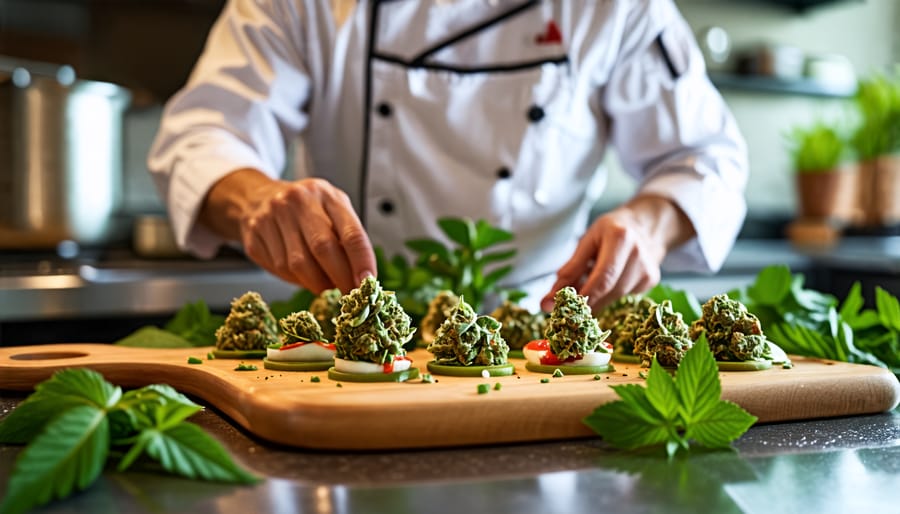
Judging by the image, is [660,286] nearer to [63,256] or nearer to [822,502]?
[822,502]

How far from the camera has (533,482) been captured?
0.68 meters

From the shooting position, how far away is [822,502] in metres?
0.66

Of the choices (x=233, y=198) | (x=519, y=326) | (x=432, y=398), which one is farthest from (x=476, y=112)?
(x=432, y=398)

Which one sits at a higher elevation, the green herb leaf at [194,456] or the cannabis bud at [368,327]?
the cannabis bud at [368,327]

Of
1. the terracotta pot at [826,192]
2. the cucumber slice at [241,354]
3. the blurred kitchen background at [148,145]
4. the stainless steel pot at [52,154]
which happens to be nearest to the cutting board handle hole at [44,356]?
the cucumber slice at [241,354]

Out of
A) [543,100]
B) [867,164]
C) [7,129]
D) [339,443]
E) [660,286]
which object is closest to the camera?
[339,443]

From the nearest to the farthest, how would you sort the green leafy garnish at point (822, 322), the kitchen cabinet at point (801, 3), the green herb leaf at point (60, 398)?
the green herb leaf at point (60, 398)
the green leafy garnish at point (822, 322)
the kitchen cabinet at point (801, 3)

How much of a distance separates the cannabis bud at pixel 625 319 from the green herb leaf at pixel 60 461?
0.59 meters

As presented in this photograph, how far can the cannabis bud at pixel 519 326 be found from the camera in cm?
116

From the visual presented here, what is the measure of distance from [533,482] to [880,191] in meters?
3.48

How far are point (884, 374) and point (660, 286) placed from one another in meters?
0.40

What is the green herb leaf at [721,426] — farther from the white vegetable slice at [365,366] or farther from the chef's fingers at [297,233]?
the chef's fingers at [297,233]

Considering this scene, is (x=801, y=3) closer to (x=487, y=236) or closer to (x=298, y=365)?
(x=487, y=236)

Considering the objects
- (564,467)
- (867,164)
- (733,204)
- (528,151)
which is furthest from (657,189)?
(867,164)
